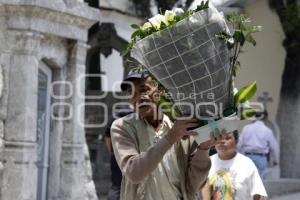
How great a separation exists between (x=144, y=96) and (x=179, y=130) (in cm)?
34

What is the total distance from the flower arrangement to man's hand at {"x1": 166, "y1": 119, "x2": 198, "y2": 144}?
0.06 meters

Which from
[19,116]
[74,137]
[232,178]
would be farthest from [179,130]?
[74,137]

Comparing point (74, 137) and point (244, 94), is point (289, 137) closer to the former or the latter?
point (74, 137)

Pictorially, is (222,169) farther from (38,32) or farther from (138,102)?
(38,32)

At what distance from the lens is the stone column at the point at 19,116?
6969 millimetres

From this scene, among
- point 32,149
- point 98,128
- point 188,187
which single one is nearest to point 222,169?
point 188,187

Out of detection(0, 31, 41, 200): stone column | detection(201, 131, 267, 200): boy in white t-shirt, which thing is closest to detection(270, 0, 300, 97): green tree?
detection(0, 31, 41, 200): stone column

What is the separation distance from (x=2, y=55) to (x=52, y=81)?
856 millimetres

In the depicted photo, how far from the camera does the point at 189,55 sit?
337 cm

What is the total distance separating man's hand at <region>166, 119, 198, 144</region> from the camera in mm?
3342

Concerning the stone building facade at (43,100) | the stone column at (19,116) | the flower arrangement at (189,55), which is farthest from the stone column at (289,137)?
the flower arrangement at (189,55)

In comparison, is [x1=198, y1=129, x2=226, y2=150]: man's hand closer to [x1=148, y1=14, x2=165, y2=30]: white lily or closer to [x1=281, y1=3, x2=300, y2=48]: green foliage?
[x1=148, y1=14, x2=165, y2=30]: white lily

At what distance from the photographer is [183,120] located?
133 inches

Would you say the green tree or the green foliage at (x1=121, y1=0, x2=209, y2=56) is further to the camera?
the green tree
